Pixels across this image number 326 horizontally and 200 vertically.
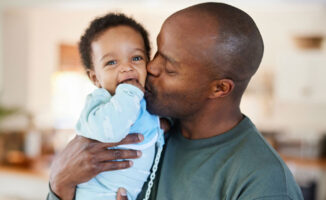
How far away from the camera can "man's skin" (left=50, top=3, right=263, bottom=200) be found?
961 mm

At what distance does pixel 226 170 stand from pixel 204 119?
19cm

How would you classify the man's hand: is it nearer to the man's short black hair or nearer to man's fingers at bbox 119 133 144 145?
man's fingers at bbox 119 133 144 145

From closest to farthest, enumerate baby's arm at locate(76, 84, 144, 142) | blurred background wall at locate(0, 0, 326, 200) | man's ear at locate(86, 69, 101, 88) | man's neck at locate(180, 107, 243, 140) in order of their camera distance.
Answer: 1. baby's arm at locate(76, 84, 144, 142)
2. man's neck at locate(180, 107, 243, 140)
3. man's ear at locate(86, 69, 101, 88)
4. blurred background wall at locate(0, 0, 326, 200)

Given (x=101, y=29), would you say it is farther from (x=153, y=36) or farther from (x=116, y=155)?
(x=153, y=36)

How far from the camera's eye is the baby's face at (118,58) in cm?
107

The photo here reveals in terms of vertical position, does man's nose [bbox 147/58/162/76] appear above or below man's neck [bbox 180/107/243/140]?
above

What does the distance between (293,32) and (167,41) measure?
516 centimetres

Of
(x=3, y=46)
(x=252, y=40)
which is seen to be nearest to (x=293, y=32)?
(x=3, y=46)

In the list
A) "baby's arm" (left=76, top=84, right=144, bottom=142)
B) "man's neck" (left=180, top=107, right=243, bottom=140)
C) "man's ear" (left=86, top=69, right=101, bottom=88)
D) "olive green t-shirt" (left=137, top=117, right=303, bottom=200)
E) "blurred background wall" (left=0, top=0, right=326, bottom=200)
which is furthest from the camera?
"blurred background wall" (left=0, top=0, right=326, bottom=200)

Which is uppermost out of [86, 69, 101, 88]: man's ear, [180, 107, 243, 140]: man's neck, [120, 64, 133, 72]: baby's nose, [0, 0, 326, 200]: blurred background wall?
[120, 64, 133, 72]: baby's nose

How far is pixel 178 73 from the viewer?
3.30ft

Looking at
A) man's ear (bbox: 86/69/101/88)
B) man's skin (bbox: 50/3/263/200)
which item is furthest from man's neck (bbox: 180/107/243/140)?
man's ear (bbox: 86/69/101/88)

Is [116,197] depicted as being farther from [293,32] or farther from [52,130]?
[293,32]

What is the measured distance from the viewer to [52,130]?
5328 mm
